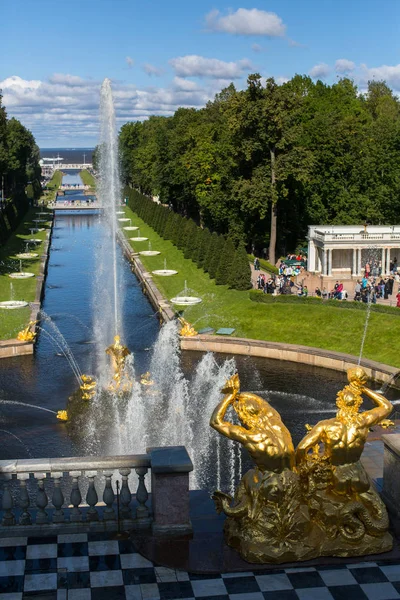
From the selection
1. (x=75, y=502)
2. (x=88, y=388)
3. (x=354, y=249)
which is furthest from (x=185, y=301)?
(x=75, y=502)

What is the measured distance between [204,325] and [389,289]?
10651mm

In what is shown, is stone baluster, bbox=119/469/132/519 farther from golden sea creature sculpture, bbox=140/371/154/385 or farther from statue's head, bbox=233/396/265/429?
golden sea creature sculpture, bbox=140/371/154/385

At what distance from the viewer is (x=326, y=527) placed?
12.3 m

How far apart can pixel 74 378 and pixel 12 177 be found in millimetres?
84651

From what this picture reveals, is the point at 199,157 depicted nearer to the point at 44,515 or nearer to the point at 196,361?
the point at 196,361

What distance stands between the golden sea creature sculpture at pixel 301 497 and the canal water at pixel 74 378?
1308 cm

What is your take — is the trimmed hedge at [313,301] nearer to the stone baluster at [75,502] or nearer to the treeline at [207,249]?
the treeline at [207,249]

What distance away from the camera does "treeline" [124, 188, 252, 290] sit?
48250 millimetres

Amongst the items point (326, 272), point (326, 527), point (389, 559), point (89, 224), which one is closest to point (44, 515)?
point (326, 527)

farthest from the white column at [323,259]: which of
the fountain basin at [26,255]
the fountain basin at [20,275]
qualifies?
the fountain basin at [26,255]

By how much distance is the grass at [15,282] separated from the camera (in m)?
41.3

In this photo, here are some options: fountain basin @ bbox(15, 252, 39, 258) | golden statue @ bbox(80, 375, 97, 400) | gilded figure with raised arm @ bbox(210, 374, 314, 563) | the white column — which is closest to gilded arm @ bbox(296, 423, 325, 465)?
gilded figure with raised arm @ bbox(210, 374, 314, 563)

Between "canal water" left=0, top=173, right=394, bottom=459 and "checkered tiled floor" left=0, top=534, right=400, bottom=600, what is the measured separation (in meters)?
12.5

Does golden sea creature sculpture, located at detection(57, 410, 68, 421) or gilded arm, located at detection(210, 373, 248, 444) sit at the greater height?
gilded arm, located at detection(210, 373, 248, 444)
